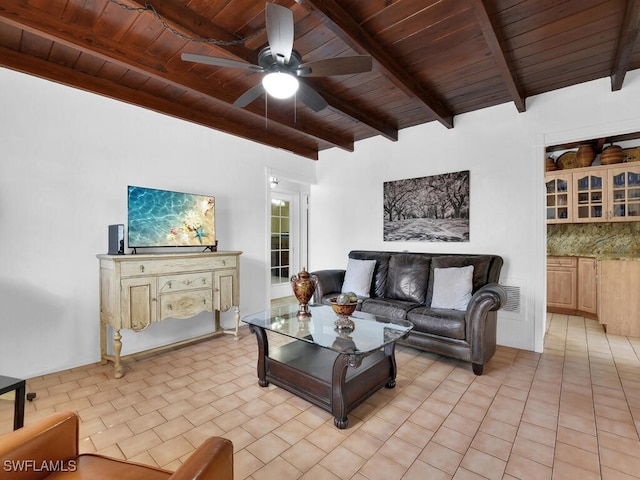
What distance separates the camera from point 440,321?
2.81 meters

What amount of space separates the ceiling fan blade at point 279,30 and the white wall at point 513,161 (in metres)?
2.67

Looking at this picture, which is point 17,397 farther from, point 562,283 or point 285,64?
point 562,283

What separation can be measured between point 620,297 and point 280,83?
4608mm

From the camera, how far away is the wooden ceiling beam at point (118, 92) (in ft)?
7.99

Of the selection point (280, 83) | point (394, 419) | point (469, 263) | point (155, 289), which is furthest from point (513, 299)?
point (155, 289)

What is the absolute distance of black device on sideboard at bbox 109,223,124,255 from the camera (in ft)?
9.00

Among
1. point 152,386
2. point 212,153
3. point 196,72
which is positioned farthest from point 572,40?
point 152,386

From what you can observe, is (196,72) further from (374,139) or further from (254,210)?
(374,139)

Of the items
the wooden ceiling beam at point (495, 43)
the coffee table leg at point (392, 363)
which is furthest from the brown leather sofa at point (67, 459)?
the wooden ceiling beam at point (495, 43)

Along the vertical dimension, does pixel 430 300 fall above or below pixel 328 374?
above

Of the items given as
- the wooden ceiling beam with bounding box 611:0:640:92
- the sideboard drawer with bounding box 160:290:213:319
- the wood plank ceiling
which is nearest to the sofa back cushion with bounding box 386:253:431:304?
the wood plank ceiling

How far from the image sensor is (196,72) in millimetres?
2736

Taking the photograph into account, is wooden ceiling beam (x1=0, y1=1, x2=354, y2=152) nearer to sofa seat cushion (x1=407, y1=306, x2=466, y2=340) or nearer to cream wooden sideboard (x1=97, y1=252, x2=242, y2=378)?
cream wooden sideboard (x1=97, y1=252, x2=242, y2=378)

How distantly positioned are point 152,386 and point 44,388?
0.81 metres
